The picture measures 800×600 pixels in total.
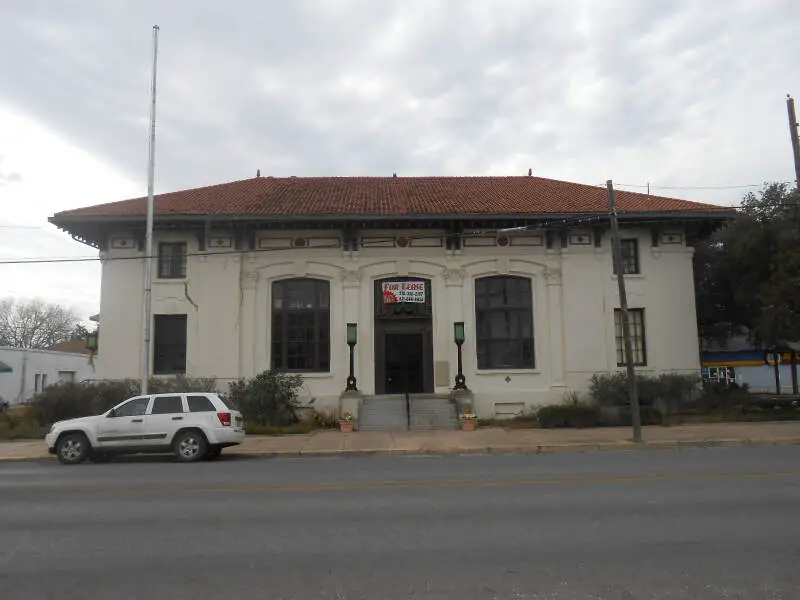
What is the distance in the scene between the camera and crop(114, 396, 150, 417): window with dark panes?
48.1ft

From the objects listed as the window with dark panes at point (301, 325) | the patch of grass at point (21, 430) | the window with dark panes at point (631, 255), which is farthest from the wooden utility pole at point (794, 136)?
the patch of grass at point (21, 430)

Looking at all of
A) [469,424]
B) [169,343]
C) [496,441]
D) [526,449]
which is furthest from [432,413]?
[169,343]

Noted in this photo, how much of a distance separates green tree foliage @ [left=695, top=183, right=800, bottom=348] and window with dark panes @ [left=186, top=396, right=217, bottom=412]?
1693cm

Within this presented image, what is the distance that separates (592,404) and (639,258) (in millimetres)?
5907

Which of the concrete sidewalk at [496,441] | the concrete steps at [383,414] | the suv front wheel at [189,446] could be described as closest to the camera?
the suv front wheel at [189,446]

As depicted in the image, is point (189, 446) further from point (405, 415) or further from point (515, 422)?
point (515, 422)

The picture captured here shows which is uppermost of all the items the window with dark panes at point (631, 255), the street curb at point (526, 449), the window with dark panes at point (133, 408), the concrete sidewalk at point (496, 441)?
the window with dark panes at point (631, 255)

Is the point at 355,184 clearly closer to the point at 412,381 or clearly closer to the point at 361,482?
the point at 412,381

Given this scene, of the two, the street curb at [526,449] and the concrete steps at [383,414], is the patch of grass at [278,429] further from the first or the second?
the street curb at [526,449]

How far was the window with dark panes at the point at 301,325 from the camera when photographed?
23.0 metres

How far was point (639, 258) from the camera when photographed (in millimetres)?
23406

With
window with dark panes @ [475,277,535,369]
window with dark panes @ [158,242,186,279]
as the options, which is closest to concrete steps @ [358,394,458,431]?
window with dark panes @ [475,277,535,369]

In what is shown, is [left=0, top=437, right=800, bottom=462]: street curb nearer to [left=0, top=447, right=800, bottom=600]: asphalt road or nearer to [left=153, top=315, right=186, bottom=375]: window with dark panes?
[left=0, top=447, right=800, bottom=600]: asphalt road

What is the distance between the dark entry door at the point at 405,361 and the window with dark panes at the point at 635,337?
7.14 meters
